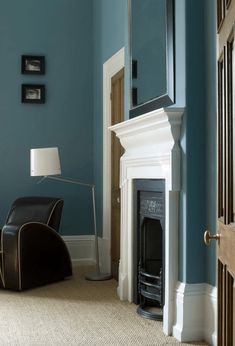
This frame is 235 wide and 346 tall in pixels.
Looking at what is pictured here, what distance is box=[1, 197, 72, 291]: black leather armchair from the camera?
14.3ft

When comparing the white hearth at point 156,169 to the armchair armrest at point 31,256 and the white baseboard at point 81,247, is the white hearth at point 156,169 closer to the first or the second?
the armchair armrest at point 31,256

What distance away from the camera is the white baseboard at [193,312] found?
10.1 feet

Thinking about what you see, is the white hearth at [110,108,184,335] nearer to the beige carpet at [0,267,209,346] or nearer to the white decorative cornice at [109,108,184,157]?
the white decorative cornice at [109,108,184,157]

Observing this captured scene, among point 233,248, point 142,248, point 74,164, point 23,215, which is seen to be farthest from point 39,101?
point 233,248

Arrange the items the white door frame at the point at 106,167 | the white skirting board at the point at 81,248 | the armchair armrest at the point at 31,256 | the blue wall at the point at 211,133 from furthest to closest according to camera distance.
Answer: the white skirting board at the point at 81,248
the white door frame at the point at 106,167
the armchair armrest at the point at 31,256
the blue wall at the point at 211,133

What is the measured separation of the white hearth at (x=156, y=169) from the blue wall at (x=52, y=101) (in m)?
1.80

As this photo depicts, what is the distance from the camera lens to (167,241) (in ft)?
10.7

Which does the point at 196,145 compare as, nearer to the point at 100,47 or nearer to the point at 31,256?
the point at 31,256

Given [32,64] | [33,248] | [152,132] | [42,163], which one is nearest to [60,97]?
[32,64]

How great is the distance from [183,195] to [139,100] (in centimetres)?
104

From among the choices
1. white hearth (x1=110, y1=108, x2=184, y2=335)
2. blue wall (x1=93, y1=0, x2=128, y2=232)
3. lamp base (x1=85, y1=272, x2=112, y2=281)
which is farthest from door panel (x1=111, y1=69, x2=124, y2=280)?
white hearth (x1=110, y1=108, x2=184, y2=335)

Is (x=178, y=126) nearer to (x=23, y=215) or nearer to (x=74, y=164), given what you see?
(x=23, y=215)

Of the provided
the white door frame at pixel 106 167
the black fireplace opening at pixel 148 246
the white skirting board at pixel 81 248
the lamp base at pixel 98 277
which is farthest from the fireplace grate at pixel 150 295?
the white skirting board at pixel 81 248

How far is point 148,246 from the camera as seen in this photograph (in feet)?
12.5
